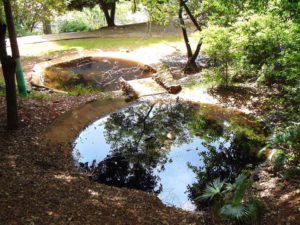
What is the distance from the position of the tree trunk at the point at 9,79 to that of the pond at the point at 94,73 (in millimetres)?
5422

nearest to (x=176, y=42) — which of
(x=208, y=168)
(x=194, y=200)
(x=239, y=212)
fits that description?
(x=208, y=168)

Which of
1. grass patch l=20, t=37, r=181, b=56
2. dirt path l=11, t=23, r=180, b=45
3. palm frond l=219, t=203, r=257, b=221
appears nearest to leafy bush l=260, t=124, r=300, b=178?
palm frond l=219, t=203, r=257, b=221

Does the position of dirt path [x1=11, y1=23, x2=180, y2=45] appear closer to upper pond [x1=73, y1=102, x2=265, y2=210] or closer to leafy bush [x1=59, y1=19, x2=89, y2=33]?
leafy bush [x1=59, y1=19, x2=89, y2=33]

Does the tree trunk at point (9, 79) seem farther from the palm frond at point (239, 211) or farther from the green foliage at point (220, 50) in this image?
the green foliage at point (220, 50)

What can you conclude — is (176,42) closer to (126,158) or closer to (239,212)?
(126,158)

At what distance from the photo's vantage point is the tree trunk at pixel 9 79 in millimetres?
8422

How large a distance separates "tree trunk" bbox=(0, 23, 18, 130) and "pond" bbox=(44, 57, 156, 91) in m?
5.42

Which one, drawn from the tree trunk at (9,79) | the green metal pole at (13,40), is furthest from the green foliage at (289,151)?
the green metal pole at (13,40)

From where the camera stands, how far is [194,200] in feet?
24.1

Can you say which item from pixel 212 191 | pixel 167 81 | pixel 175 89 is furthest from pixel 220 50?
pixel 212 191

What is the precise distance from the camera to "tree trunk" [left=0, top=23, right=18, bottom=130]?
27.6 ft

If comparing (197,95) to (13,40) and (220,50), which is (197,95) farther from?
(13,40)

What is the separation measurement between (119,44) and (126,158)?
12406 mm

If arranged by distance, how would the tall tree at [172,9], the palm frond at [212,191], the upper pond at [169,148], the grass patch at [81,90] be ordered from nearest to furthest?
the palm frond at [212,191]
the upper pond at [169,148]
the grass patch at [81,90]
the tall tree at [172,9]
